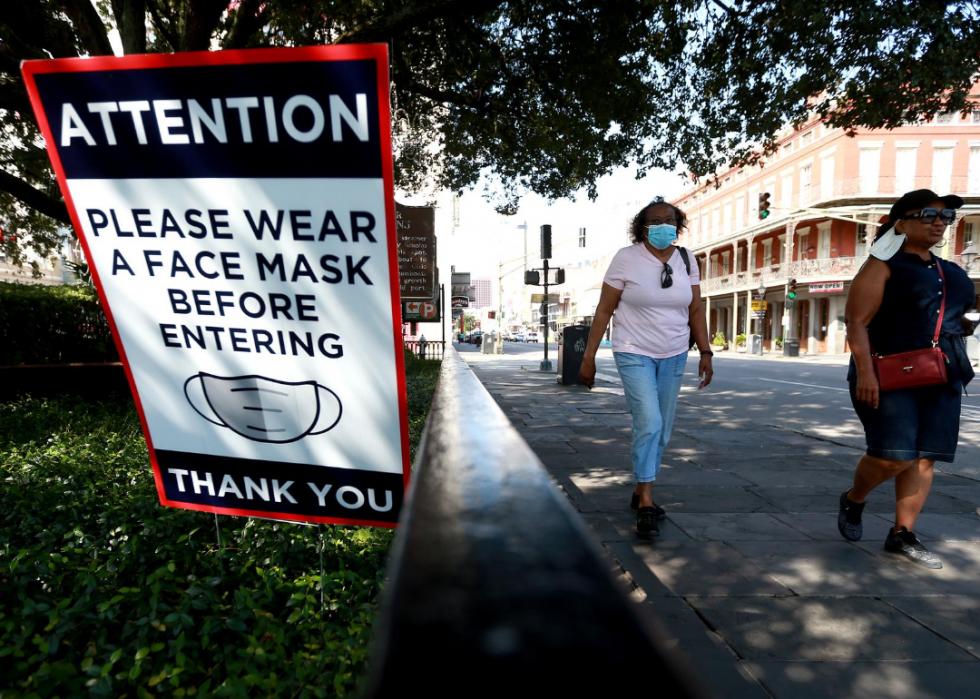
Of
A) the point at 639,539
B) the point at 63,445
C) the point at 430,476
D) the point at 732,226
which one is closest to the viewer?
the point at 430,476

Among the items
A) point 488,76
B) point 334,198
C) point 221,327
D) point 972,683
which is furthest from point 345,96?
point 488,76

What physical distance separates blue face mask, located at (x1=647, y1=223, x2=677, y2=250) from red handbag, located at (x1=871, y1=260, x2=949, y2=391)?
1.26 metres

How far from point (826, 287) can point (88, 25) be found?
31.3 metres

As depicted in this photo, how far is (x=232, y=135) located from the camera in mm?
1507

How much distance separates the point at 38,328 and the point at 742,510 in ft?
29.1

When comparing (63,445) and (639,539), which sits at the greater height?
(63,445)

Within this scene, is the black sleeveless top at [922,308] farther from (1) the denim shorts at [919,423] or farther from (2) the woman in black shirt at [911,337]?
(1) the denim shorts at [919,423]

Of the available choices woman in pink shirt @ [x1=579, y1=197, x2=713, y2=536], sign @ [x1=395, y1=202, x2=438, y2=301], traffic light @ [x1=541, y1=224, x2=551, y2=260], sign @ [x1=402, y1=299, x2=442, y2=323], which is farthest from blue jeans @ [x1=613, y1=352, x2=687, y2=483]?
sign @ [x1=402, y1=299, x2=442, y2=323]

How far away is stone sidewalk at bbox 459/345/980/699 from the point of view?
6.35 ft

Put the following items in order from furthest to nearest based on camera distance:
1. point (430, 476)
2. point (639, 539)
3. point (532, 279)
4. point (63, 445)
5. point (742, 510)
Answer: point (532, 279) < point (63, 445) < point (742, 510) < point (639, 539) < point (430, 476)

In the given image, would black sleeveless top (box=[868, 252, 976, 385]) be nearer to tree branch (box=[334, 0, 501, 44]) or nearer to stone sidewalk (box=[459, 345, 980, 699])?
stone sidewalk (box=[459, 345, 980, 699])

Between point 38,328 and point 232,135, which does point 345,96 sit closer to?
point 232,135

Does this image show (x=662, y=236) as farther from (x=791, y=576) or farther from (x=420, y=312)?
(x=420, y=312)

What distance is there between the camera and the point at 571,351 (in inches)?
454
